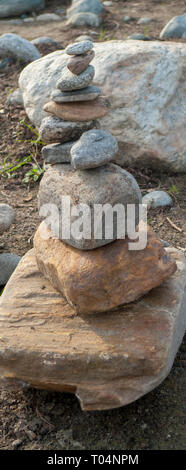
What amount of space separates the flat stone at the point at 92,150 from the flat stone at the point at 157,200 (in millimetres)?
2026

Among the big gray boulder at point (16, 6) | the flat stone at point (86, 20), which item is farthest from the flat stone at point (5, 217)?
the big gray boulder at point (16, 6)

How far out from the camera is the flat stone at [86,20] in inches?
355

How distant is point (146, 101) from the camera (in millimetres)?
5461

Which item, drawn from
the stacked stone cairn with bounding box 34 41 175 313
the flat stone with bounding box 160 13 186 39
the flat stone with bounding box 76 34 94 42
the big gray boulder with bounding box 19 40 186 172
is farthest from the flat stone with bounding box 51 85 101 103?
the flat stone with bounding box 160 13 186 39

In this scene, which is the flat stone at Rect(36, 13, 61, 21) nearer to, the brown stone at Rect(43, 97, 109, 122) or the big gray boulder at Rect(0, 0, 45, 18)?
the big gray boulder at Rect(0, 0, 45, 18)

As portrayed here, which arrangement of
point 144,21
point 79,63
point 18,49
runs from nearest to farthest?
point 79,63
point 18,49
point 144,21

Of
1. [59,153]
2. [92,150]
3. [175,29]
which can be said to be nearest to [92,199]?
[92,150]

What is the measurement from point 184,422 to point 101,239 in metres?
1.11

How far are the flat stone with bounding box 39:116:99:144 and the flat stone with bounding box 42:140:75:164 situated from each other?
42 millimetres

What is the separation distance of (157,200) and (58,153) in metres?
1.94

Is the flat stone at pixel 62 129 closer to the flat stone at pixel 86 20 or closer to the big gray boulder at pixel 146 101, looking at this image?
the big gray boulder at pixel 146 101

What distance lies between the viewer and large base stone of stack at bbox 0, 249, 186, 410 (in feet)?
9.73

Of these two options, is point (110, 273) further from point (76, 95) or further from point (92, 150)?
point (76, 95)

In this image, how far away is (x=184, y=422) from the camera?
3.09 metres
